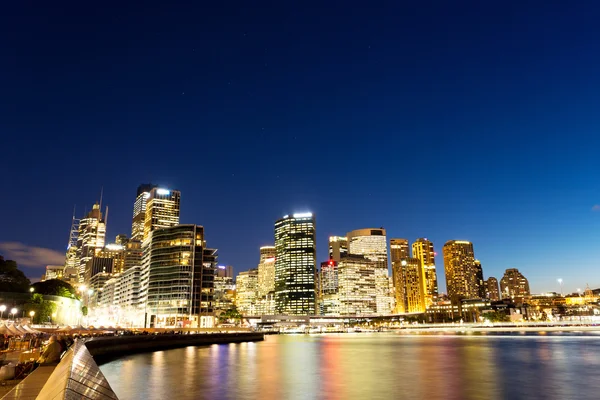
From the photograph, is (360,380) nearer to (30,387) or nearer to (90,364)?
(90,364)

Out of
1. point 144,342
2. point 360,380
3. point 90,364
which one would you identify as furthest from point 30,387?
point 144,342

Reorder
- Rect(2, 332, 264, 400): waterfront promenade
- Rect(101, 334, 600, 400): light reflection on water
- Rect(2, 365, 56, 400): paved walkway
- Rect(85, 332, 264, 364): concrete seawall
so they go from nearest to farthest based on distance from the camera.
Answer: Rect(2, 332, 264, 400): waterfront promenade → Rect(2, 365, 56, 400): paved walkway → Rect(101, 334, 600, 400): light reflection on water → Rect(85, 332, 264, 364): concrete seawall

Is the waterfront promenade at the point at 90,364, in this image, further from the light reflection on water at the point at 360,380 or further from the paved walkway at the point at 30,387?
the light reflection on water at the point at 360,380

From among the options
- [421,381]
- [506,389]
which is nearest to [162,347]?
[421,381]

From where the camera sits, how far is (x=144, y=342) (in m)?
103

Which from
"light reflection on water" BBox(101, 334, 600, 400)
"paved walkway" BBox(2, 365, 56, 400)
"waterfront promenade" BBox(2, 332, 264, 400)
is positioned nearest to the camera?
"waterfront promenade" BBox(2, 332, 264, 400)

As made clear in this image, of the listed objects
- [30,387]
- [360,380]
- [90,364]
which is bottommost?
[360,380]

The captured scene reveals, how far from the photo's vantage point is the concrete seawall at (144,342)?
245ft

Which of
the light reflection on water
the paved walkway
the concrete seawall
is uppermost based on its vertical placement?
the paved walkway

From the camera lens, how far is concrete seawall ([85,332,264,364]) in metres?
74.6

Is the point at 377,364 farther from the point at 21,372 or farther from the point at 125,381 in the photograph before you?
the point at 21,372

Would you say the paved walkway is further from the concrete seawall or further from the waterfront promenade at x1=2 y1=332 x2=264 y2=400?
the concrete seawall

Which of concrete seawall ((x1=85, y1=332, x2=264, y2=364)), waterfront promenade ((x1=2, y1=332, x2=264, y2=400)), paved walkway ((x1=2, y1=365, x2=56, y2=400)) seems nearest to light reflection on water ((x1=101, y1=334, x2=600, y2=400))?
waterfront promenade ((x1=2, y1=332, x2=264, y2=400))

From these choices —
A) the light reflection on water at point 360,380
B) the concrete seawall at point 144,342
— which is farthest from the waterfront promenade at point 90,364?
the light reflection on water at point 360,380
